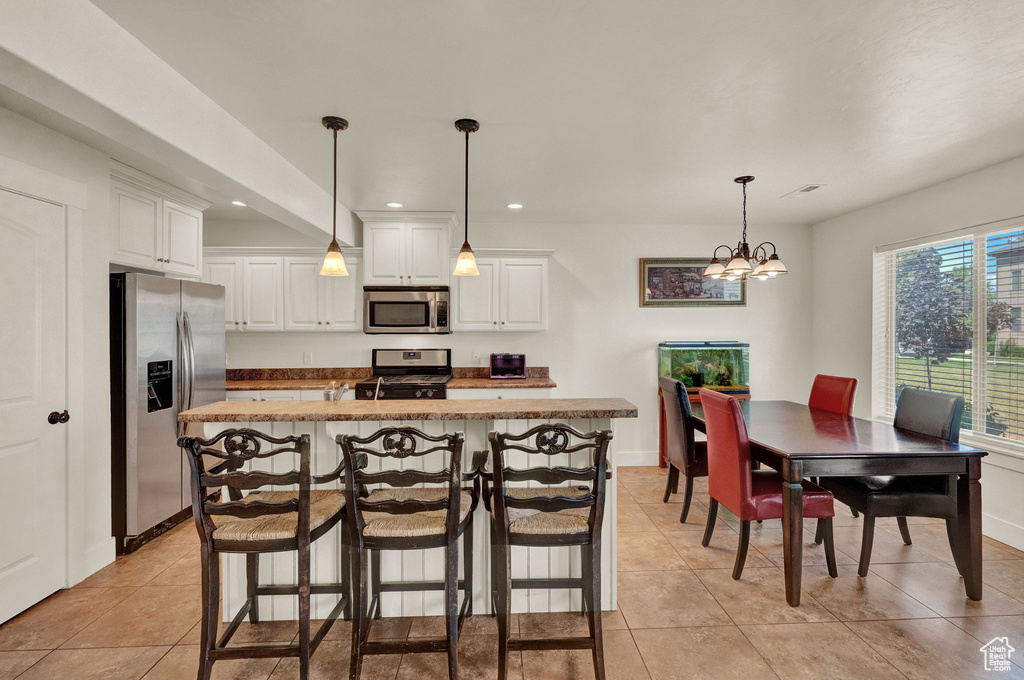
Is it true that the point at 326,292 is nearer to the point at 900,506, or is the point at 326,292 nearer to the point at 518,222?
the point at 518,222

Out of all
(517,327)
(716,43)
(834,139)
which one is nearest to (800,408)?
(834,139)

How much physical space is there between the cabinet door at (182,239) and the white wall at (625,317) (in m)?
2.34

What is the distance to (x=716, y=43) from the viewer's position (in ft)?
6.11

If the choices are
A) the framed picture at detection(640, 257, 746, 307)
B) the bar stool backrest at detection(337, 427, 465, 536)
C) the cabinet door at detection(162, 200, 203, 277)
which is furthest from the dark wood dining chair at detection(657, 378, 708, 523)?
the cabinet door at detection(162, 200, 203, 277)

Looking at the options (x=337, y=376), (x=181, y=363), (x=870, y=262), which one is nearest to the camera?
(x=181, y=363)

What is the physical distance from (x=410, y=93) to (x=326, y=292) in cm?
278

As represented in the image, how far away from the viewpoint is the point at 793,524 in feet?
7.70

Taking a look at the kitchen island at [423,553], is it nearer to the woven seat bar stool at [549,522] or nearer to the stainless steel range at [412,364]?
the woven seat bar stool at [549,522]

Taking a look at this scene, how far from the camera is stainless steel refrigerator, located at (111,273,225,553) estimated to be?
9.46ft

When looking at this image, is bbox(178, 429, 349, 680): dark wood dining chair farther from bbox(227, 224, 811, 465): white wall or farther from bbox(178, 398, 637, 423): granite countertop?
bbox(227, 224, 811, 465): white wall

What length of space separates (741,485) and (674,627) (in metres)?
0.80

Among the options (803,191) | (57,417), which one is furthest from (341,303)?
(803,191)

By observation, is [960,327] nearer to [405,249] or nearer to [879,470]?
[879,470]
